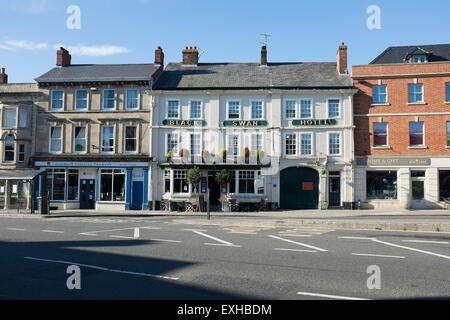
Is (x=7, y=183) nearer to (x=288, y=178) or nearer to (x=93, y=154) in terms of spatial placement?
(x=93, y=154)

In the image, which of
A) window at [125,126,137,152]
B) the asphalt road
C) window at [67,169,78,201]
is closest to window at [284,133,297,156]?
window at [125,126,137,152]

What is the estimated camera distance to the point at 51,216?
22156 mm

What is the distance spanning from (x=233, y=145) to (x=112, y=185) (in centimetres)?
996

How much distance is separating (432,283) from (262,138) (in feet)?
68.7

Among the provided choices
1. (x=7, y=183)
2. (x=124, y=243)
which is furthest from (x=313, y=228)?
(x=7, y=183)

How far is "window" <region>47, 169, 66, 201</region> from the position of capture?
1107 inches

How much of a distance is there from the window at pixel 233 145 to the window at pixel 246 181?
154cm

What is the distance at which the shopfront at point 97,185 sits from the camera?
27438mm

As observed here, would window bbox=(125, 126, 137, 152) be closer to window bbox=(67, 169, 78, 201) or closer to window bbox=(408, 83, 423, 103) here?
window bbox=(67, 169, 78, 201)

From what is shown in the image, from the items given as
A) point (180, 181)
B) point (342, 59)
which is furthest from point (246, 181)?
point (342, 59)

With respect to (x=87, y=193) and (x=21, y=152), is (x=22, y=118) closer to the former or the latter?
(x=21, y=152)

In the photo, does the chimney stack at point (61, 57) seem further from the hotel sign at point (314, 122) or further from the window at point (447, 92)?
the window at point (447, 92)

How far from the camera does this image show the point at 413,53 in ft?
87.2

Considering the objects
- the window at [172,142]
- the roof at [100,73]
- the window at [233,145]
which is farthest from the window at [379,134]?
the roof at [100,73]
